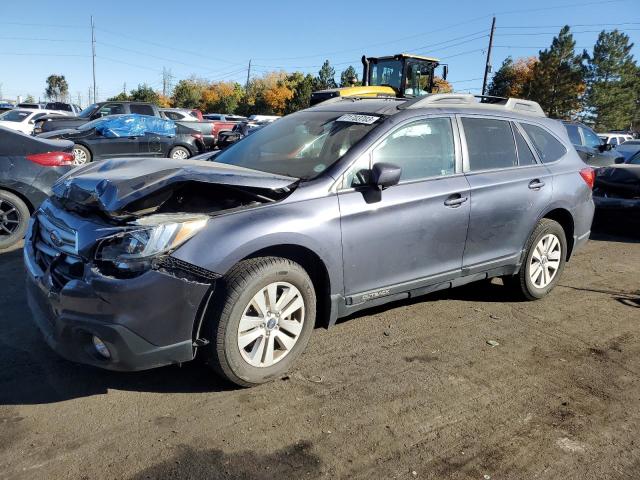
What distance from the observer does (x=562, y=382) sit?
12.0ft

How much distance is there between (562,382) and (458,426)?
3.38 ft

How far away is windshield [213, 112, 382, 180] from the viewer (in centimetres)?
395

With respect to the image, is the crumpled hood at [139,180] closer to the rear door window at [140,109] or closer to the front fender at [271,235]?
the front fender at [271,235]

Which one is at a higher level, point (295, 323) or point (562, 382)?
point (295, 323)

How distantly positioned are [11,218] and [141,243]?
4357mm

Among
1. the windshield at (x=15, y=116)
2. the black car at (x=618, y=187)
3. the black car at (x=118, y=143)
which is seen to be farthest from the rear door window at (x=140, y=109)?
the black car at (x=618, y=187)

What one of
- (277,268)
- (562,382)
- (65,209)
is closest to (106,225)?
(65,209)

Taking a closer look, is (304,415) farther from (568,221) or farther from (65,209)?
(568,221)

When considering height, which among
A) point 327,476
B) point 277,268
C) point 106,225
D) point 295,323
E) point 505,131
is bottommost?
point 327,476

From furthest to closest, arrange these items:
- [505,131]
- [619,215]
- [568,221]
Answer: [619,215] < [568,221] < [505,131]

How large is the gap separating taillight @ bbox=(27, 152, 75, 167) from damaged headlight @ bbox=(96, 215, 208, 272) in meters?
4.24

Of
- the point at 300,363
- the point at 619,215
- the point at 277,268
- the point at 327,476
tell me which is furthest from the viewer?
the point at 619,215

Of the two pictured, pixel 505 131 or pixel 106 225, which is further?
pixel 505 131

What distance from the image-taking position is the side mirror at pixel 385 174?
3.66 m
